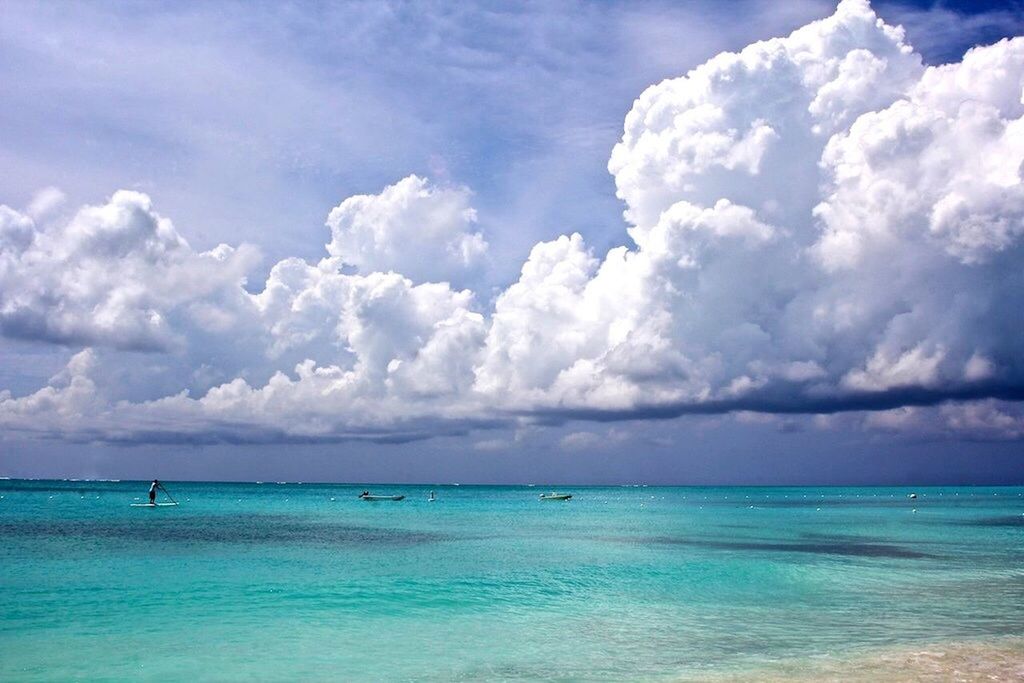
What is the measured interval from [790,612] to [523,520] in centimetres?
5368

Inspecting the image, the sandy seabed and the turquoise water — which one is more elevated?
the sandy seabed

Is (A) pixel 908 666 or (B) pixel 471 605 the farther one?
(B) pixel 471 605

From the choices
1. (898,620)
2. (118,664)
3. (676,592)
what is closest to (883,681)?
(898,620)

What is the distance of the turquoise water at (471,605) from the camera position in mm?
19531

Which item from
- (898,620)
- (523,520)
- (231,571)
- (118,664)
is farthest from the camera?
(523,520)

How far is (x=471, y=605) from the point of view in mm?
27062

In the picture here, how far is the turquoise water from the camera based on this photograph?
19.5 m

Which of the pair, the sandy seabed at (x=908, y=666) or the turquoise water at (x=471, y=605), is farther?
the turquoise water at (x=471, y=605)

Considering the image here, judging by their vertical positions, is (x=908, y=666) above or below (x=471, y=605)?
above

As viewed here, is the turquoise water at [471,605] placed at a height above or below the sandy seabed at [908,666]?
below

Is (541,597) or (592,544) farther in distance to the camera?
(592,544)

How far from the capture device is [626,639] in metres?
21.9

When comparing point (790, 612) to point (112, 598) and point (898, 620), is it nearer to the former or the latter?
point (898, 620)

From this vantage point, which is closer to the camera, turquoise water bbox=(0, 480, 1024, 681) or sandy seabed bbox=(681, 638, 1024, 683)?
sandy seabed bbox=(681, 638, 1024, 683)
